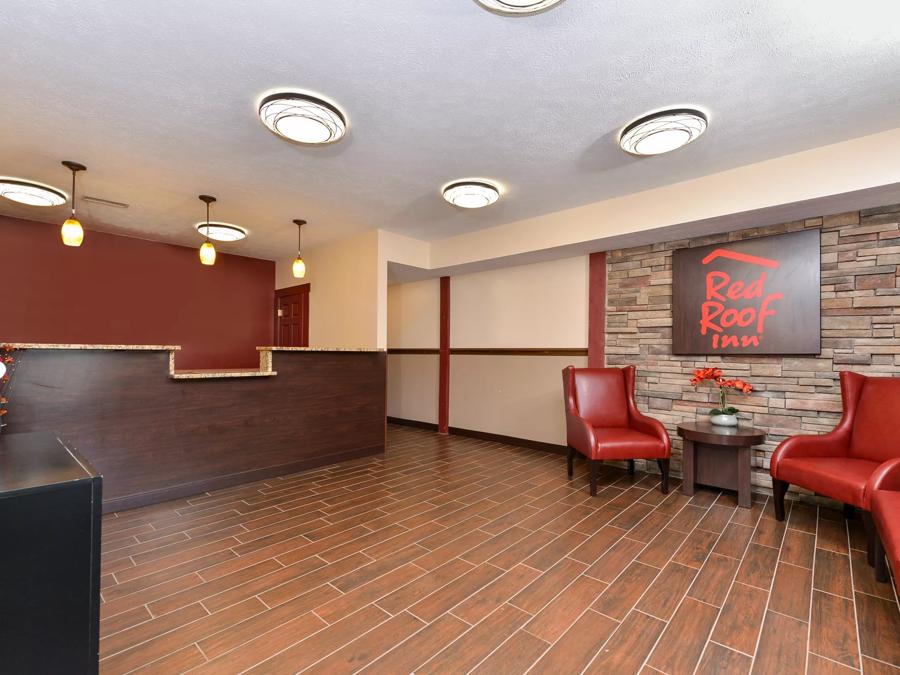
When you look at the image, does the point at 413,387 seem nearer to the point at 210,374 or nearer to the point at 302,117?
the point at 210,374

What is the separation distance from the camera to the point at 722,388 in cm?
398

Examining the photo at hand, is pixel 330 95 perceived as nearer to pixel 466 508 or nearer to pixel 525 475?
pixel 466 508

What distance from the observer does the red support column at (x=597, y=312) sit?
191 inches

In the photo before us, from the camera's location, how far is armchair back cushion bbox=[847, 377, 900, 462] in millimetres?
2965

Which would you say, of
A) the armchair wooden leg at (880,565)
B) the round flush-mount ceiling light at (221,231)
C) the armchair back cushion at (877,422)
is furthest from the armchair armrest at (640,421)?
the round flush-mount ceiling light at (221,231)

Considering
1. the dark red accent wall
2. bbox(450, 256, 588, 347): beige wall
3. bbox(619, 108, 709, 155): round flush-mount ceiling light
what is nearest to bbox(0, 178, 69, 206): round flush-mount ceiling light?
the dark red accent wall

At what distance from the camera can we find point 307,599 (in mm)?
2094

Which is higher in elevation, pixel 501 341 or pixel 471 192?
pixel 471 192

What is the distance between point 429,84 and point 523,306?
3.54 metres

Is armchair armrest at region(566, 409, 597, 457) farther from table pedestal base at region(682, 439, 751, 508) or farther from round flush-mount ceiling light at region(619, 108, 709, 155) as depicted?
round flush-mount ceiling light at region(619, 108, 709, 155)

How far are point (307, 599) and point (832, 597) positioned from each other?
8.67ft

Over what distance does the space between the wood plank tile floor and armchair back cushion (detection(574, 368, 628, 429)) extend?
85cm

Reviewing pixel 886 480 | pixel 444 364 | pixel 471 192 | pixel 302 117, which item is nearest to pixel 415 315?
pixel 444 364

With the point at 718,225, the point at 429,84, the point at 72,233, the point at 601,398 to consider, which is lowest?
the point at 601,398
